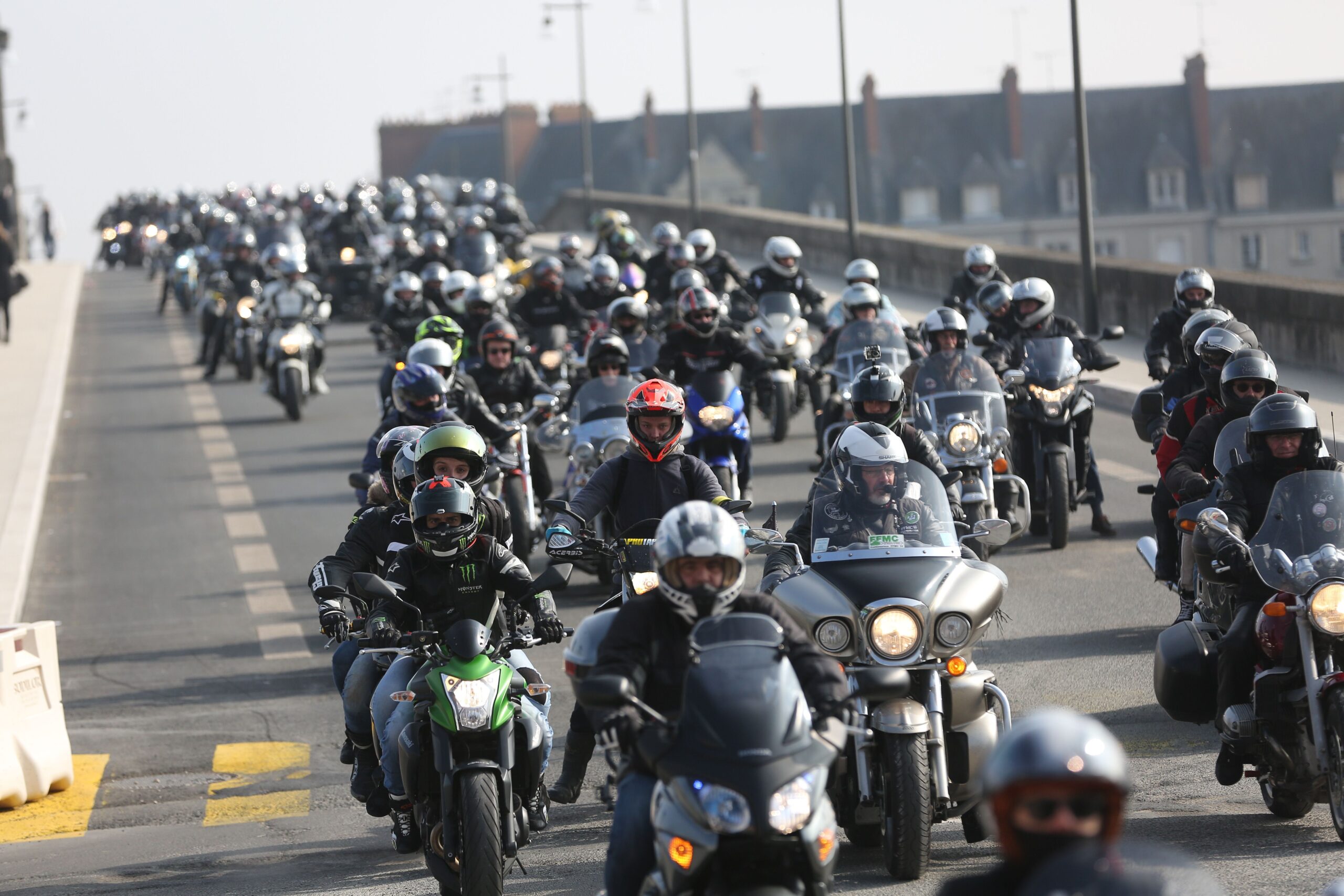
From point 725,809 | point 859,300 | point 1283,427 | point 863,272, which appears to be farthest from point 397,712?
point 863,272

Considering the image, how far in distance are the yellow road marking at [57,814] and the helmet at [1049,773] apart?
21.3 ft

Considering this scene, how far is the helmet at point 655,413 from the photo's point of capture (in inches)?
392

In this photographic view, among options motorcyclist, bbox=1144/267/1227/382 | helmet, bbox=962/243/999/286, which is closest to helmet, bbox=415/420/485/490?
motorcyclist, bbox=1144/267/1227/382

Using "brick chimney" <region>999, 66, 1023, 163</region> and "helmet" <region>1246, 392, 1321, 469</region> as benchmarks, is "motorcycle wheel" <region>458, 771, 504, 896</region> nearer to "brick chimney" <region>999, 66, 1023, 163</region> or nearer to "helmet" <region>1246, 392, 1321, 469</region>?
"helmet" <region>1246, 392, 1321, 469</region>

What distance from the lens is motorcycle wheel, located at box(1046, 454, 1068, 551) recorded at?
47.7ft

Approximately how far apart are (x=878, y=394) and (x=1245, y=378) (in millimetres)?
1799

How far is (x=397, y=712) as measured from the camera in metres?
7.88

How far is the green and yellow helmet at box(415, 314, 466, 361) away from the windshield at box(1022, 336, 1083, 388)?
4.06m

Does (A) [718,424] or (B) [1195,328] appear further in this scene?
(A) [718,424]

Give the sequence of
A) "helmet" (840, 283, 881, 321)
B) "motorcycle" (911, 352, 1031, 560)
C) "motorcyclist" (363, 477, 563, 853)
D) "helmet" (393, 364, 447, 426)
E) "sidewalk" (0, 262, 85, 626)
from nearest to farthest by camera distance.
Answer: "motorcyclist" (363, 477, 563, 853)
"helmet" (393, 364, 447, 426)
"motorcycle" (911, 352, 1031, 560)
"helmet" (840, 283, 881, 321)
"sidewalk" (0, 262, 85, 626)

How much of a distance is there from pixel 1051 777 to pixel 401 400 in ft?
28.0

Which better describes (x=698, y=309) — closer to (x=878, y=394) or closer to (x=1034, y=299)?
(x=1034, y=299)

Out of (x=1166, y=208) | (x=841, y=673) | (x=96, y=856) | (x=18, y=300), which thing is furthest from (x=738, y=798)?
(x=1166, y=208)

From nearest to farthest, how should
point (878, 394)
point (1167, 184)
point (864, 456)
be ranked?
1. point (864, 456)
2. point (878, 394)
3. point (1167, 184)
